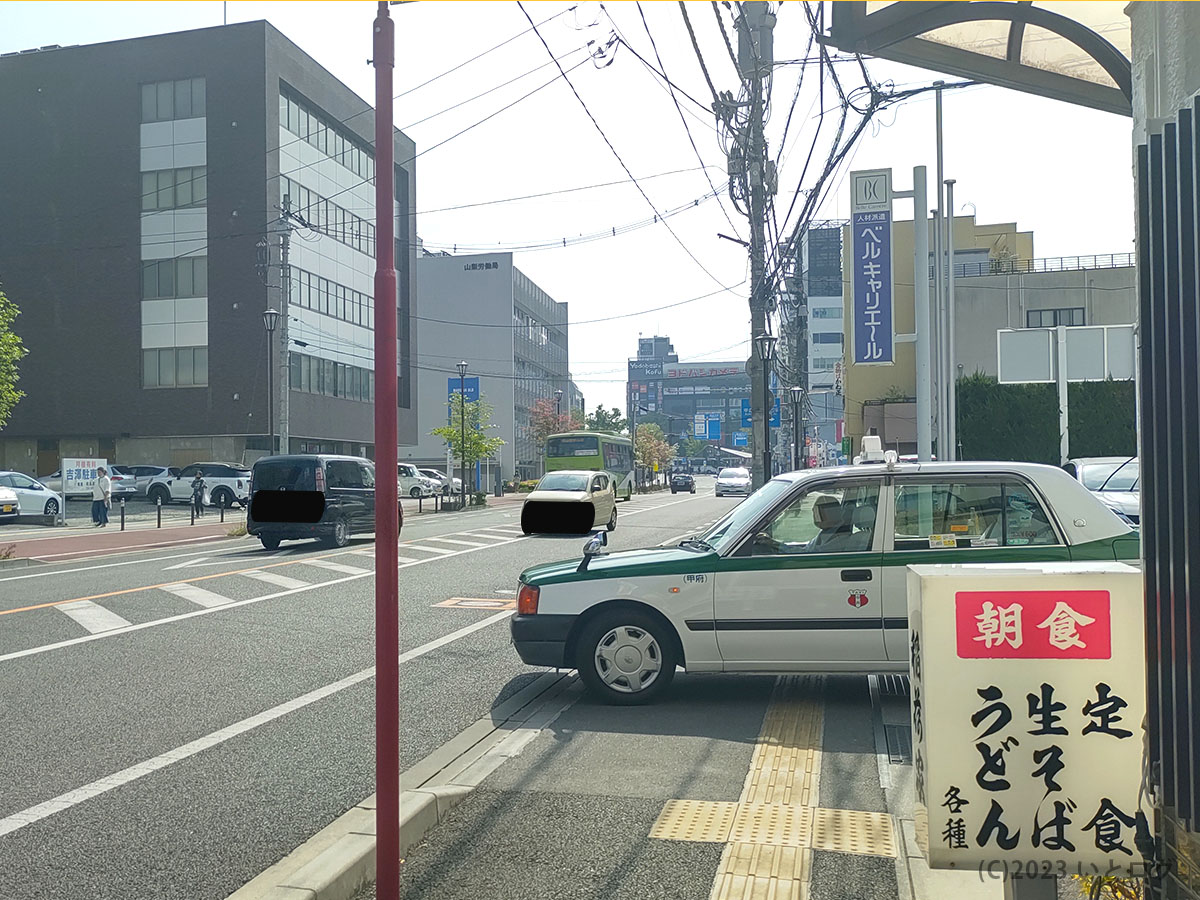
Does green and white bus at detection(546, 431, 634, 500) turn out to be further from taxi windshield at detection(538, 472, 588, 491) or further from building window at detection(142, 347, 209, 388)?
building window at detection(142, 347, 209, 388)

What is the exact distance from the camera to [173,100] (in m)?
43.0

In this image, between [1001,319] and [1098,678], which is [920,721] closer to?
[1098,678]

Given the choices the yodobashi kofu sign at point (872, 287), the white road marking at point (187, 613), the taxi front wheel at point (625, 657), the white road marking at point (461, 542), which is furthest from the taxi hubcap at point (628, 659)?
the white road marking at point (461, 542)

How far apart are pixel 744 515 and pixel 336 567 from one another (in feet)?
36.2

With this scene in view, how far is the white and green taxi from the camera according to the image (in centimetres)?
691

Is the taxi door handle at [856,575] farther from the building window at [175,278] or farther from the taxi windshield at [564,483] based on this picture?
the building window at [175,278]

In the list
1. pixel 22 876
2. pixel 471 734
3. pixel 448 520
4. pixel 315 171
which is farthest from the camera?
pixel 448 520

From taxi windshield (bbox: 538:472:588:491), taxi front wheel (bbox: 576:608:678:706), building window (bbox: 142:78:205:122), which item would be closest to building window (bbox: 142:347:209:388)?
building window (bbox: 142:78:205:122)

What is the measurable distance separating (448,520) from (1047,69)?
87.6ft

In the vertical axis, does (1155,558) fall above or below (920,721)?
above

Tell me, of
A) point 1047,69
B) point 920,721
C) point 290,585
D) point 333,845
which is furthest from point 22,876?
point 290,585

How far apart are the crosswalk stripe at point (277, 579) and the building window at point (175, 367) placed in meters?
29.2

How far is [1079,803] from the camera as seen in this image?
2832 millimetres

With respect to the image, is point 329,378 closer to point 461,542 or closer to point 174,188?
point 461,542
